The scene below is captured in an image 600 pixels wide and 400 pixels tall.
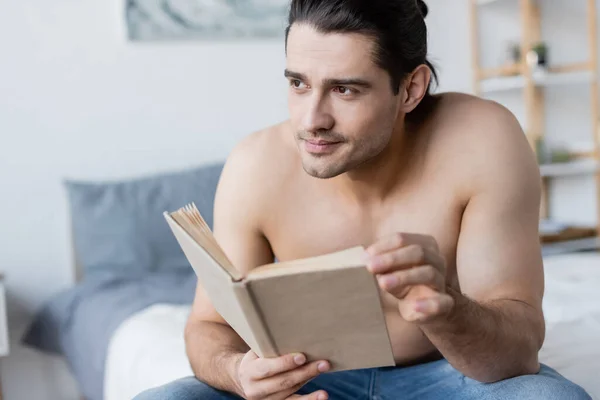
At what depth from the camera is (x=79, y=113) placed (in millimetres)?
2654

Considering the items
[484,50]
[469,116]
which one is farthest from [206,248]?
[484,50]

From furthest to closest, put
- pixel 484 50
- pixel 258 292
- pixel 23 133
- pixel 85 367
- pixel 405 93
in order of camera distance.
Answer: pixel 484 50 → pixel 23 133 → pixel 85 367 → pixel 405 93 → pixel 258 292

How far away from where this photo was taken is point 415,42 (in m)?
1.30

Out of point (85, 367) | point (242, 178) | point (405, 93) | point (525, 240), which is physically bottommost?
point (85, 367)

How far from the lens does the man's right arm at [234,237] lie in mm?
1263

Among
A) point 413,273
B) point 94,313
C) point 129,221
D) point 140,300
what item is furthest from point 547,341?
point 129,221

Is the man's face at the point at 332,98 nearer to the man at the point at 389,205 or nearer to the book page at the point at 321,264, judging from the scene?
the man at the point at 389,205

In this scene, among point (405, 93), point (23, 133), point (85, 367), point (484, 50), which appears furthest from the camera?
point (484, 50)

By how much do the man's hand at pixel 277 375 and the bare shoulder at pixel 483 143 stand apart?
46 cm

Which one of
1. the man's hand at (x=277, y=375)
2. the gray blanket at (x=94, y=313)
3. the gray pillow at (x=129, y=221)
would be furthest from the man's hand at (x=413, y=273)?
the gray pillow at (x=129, y=221)

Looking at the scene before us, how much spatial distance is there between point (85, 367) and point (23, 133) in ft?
Result: 2.81

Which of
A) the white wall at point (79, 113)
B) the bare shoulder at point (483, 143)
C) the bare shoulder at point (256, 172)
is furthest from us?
the white wall at point (79, 113)

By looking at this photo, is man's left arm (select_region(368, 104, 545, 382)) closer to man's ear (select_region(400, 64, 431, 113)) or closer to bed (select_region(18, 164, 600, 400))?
man's ear (select_region(400, 64, 431, 113))

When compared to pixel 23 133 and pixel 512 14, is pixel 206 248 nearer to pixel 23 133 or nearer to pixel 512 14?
pixel 23 133
